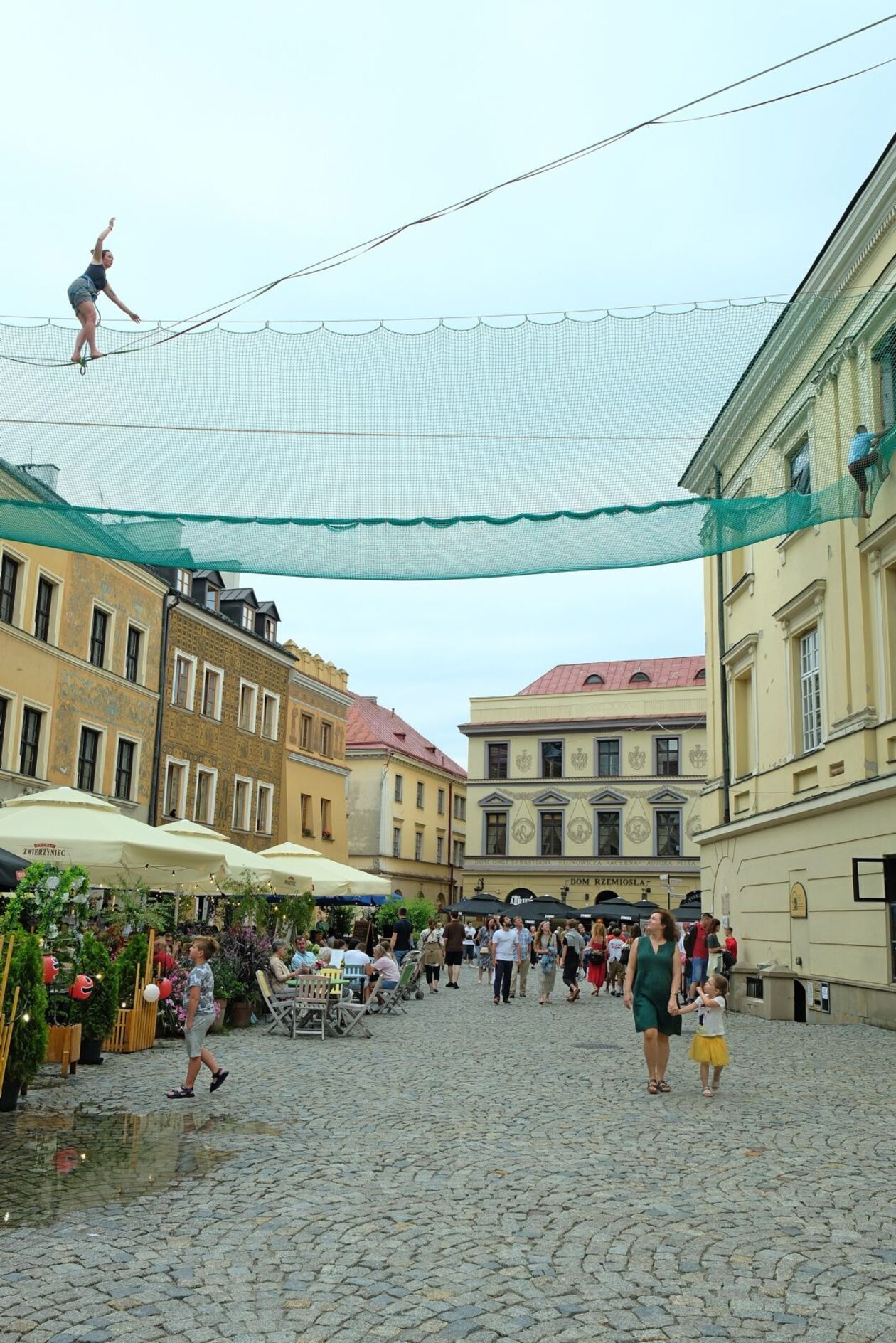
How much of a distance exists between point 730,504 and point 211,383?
3.56 m

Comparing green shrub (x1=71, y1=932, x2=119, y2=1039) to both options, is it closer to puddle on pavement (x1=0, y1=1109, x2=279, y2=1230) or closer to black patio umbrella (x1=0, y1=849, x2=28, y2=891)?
black patio umbrella (x1=0, y1=849, x2=28, y2=891)

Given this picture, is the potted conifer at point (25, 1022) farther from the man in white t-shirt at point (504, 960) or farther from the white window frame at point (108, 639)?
the white window frame at point (108, 639)

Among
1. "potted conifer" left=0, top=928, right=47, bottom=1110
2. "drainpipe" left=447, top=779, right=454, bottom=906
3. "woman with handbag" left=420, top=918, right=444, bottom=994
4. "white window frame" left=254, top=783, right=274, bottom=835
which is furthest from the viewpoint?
"drainpipe" left=447, top=779, right=454, bottom=906

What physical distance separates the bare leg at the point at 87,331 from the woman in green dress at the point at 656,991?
261 inches

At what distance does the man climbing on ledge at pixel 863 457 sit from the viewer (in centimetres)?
890

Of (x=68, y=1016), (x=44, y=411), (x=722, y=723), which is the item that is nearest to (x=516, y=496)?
(x=44, y=411)

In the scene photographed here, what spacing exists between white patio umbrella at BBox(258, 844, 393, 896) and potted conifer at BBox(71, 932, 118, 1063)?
8.37m

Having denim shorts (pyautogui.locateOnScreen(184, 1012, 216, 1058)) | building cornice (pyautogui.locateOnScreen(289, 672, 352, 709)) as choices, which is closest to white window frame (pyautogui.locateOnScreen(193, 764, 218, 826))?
building cornice (pyautogui.locateOnScreen(289, 672, 352, 709))

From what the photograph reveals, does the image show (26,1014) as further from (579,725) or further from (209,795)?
(579,725)

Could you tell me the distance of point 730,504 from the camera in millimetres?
8070

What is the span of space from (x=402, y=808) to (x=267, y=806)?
22133 mm

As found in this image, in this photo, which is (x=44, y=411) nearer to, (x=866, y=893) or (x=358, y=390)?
(x=358, y=390)

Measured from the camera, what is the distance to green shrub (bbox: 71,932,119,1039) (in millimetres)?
11117

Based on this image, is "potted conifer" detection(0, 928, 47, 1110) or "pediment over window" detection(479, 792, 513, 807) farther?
"pediment over window" detection(479, 792, 513, 807)
